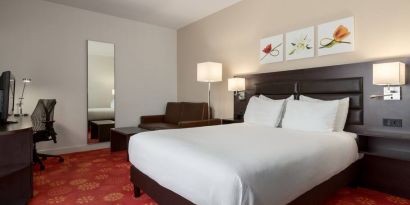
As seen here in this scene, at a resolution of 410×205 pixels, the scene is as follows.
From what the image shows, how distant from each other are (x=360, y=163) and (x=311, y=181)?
3.94 ft

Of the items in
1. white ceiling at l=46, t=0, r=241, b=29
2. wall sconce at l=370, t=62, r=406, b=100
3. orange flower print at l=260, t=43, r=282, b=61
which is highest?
white ceiling at l=46, t=0, r=241, b=29

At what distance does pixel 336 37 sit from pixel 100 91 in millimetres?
3938

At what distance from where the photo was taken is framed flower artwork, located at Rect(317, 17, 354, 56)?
2.59 meters

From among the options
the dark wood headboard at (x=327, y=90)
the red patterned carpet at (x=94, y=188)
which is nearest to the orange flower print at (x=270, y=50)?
the dark wood headboard at (x=327, y=90)

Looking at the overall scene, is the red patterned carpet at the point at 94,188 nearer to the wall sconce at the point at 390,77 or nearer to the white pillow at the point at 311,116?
the white pillow at the point at 311,116

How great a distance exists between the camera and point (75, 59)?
13.2ft

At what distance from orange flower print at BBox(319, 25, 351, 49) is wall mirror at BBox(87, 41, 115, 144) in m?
3.67

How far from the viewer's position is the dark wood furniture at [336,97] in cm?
178

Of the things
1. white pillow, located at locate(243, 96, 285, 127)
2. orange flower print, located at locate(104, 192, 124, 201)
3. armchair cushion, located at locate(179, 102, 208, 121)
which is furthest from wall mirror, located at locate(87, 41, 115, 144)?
white pillow, located at locate(243, 96, 285, 127)

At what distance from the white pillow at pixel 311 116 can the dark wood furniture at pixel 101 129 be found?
3.31 meters

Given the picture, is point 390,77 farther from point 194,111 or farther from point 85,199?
point 85,199

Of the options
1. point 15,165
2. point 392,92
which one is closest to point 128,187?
point 15,165

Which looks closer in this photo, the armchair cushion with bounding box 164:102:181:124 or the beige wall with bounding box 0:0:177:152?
the beige wall with bounding box 0:0:177:152

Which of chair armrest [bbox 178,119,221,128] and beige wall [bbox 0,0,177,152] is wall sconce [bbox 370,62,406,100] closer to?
chair armrest [bbox 178,119,221,128]
